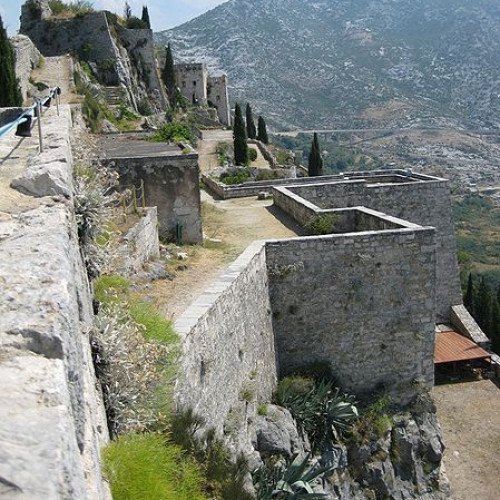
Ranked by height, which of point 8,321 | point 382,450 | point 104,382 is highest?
point 8,321

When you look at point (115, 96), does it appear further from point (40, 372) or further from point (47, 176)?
point (40, 372)

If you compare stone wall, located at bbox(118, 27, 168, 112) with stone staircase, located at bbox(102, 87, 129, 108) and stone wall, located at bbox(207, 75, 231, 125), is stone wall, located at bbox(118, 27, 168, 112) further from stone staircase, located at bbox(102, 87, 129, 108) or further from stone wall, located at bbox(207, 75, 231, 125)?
stone wall, located at bbox(207, 75, 231, 125)

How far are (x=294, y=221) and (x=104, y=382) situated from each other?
11.4m

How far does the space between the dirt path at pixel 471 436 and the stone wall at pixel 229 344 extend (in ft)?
15.2

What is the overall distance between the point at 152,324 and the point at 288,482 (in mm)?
3918

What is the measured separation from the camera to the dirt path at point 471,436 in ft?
38.6

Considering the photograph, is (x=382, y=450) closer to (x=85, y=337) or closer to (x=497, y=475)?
(x=497, y=475)

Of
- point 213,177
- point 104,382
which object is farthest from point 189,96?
point 104,382

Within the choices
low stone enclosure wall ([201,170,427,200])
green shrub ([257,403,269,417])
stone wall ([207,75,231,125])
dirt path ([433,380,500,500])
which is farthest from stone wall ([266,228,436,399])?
stone wall ([207,75,231,125])

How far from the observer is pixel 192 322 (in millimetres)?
6887

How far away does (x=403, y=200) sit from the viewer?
1623cm

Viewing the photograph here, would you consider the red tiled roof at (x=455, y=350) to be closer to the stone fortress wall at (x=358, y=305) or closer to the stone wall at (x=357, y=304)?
the stone fortress wall at (x=358, y=305)

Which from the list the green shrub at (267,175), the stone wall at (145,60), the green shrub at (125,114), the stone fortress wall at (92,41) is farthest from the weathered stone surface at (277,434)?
the stone wall at (145,60)

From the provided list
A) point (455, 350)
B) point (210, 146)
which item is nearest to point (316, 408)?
point (455, 350)
